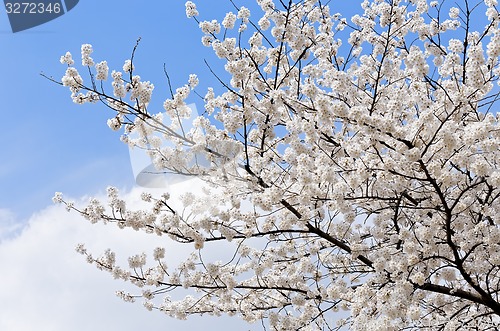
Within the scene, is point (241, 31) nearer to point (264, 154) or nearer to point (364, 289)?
point (264, 154)

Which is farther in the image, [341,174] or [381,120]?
[341,174]

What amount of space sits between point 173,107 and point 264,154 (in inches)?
40.7

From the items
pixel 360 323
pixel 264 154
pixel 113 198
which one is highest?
pixel 264 154

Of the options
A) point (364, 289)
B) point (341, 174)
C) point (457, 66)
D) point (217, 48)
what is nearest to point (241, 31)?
point (217, 48)

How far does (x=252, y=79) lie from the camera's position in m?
5.82

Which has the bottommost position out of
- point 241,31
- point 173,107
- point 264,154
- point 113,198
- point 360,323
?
point 360,323

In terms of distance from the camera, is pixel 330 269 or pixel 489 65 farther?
pixel 330 269

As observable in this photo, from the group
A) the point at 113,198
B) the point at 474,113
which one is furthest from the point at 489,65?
the point at 113,198

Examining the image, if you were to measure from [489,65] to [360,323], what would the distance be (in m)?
2.74

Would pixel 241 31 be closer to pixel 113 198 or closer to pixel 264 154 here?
pixel 264 154

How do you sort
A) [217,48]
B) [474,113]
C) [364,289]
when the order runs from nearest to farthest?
[364,289] < [217,48] < [474,113]

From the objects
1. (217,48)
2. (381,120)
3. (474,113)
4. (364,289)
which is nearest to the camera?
(381,120)

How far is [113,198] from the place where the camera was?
5.29 meters

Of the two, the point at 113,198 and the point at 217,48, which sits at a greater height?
the point at 217,48
